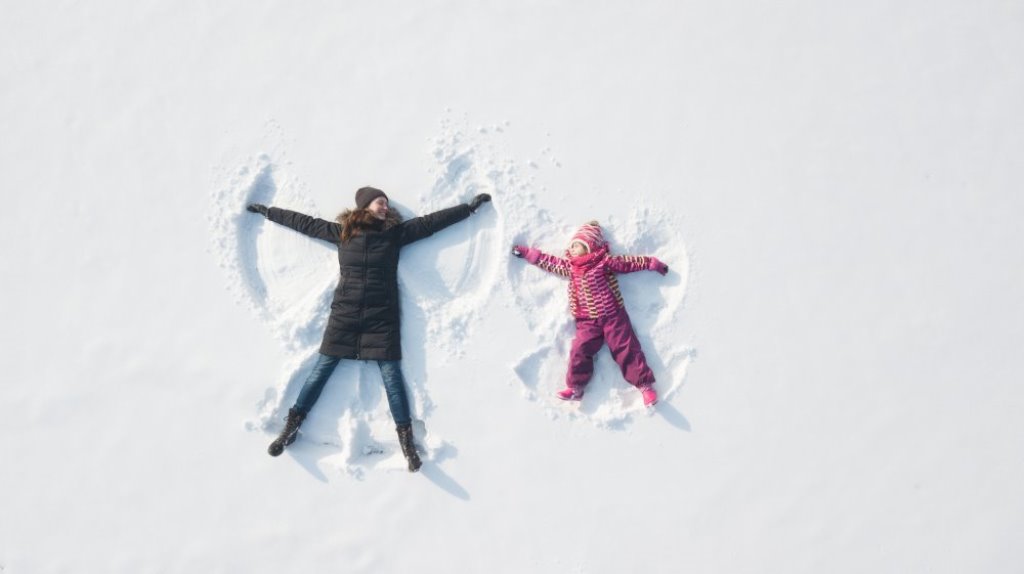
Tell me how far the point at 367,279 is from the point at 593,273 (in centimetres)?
123

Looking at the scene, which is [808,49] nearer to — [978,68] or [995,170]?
[978,68]

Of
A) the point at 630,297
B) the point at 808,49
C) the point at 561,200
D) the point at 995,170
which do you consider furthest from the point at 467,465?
the point at 995,170

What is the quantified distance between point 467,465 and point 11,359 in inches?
106

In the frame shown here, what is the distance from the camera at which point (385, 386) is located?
3580mm

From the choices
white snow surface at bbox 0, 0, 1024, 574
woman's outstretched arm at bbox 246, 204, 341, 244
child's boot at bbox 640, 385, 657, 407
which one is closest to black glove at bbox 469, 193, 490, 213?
white snow surface at bbox 0, 0, 1024, 574

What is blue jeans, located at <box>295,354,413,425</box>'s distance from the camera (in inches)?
140

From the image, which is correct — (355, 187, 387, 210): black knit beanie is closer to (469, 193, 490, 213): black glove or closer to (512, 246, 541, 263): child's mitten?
(469, 193, 490, 213): black glove

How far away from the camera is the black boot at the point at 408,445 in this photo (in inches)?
141

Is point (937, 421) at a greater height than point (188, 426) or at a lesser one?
greater

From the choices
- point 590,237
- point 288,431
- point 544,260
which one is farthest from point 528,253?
point 288,431

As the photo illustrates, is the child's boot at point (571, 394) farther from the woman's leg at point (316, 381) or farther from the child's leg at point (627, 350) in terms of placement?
the woman's leg at point (316, 381)

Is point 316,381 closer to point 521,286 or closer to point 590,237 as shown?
point 521,286

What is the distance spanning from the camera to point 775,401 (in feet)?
12.1

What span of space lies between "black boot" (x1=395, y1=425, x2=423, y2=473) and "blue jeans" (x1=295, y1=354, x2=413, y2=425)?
0.04 metres
